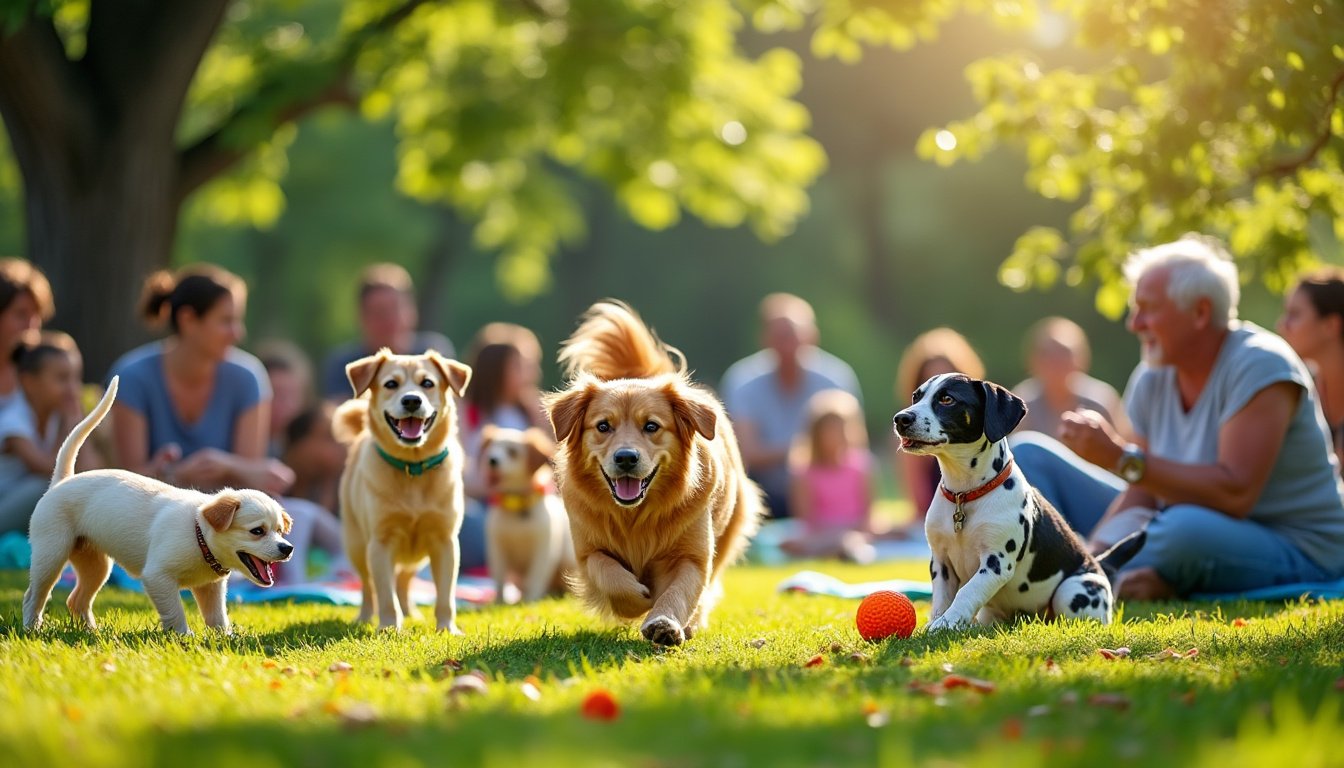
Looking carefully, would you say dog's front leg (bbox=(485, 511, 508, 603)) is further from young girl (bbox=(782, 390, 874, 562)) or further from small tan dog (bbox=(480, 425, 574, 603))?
young girl (bbox=(782, 390, 874, 562))

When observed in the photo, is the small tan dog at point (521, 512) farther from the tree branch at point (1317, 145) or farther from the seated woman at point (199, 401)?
the tree branch at point (1317, 145)

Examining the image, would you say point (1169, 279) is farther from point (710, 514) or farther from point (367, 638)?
point (367, 638)

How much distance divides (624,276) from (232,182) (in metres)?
26.6

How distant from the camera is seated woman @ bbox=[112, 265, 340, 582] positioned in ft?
→ 27.6

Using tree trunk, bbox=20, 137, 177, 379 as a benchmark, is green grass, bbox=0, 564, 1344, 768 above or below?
below

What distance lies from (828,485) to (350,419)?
7066mm

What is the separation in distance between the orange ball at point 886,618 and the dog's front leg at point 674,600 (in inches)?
28.7

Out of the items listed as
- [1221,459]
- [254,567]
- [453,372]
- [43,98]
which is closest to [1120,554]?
[1221,459]

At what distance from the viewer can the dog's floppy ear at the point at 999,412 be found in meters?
5.50

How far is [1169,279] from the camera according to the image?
23.1 feet

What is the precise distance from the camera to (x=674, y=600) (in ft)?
18.5

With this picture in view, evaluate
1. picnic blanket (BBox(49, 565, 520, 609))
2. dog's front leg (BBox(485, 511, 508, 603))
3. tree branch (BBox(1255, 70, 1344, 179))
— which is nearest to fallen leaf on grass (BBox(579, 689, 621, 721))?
picnic blanket (BBox(49, 565, 520, 609))

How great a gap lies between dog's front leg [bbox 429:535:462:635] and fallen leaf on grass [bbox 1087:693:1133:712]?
10.8 feet

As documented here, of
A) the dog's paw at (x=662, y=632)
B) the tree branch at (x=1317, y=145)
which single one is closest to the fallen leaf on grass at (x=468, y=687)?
the dog's paw at (x=662, y=632)
